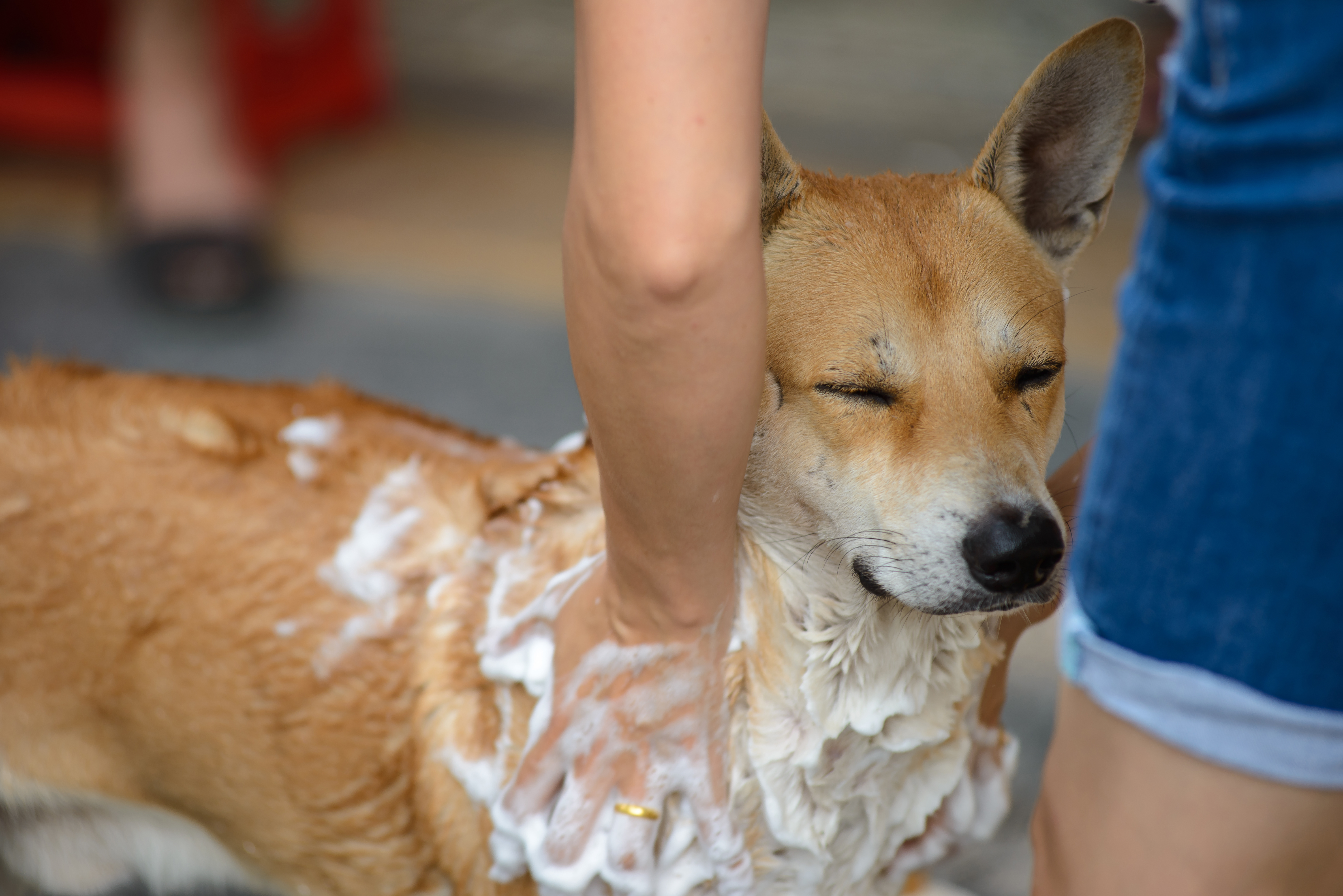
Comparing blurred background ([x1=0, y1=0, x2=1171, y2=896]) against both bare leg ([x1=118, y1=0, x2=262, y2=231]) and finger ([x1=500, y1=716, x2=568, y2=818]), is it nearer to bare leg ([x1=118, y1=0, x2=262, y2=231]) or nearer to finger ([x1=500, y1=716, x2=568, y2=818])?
bare leg ([x1=118, y1=0, x2=262, y2=231])

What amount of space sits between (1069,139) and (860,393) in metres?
0.50

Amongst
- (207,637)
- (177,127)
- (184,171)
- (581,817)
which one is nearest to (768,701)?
(581,817)

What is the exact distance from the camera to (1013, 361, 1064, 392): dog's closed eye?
152 cm

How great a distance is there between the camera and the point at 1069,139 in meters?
1.64

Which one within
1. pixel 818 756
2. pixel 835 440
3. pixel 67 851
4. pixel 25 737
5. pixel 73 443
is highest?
pixel 835 440

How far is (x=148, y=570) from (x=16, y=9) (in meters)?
4.19

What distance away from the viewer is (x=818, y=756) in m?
1.53

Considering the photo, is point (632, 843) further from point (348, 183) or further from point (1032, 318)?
point (348, 183)

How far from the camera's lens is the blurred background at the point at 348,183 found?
394 cm

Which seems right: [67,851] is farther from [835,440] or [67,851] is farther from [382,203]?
[382,203]

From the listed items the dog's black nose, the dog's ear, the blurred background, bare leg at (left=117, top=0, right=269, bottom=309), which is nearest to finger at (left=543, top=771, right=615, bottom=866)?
the dog's black nose

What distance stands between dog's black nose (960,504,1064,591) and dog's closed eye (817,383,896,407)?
197 millimetres

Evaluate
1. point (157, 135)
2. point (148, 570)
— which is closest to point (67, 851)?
point (148, 570)

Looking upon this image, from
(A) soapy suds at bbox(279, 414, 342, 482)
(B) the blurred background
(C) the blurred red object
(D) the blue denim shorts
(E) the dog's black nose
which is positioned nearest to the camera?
(D) the blue denim shorts
